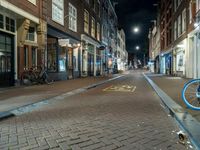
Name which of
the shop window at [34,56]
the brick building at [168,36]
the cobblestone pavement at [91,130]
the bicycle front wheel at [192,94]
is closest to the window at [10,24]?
the shop window at [34,56]

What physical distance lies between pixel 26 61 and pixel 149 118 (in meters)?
12.7

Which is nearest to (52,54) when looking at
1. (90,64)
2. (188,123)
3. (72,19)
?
(72,19)

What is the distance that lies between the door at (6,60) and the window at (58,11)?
6152mm

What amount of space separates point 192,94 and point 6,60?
11.5 m

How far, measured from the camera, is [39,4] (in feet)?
58.6

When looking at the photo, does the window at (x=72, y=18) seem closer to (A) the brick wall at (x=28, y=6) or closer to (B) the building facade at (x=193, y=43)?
(A) the brick wall at (x=28, y=6)

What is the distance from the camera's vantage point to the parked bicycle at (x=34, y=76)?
16459 millimetres

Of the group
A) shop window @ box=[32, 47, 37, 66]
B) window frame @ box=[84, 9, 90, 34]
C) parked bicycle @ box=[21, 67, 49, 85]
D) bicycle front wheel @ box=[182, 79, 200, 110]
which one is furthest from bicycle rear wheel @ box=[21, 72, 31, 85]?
window frame @ box=[84, 9, 90, 34]

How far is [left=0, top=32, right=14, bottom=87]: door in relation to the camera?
14625 mm

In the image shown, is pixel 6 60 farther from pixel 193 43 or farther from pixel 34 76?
pixel 193 43

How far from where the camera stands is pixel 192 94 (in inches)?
293

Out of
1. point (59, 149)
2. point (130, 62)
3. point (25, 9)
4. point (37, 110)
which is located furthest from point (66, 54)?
point (130, 62)

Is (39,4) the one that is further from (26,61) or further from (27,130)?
(27,130)

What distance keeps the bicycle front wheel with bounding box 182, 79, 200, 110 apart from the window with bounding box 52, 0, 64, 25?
51.0 feet
